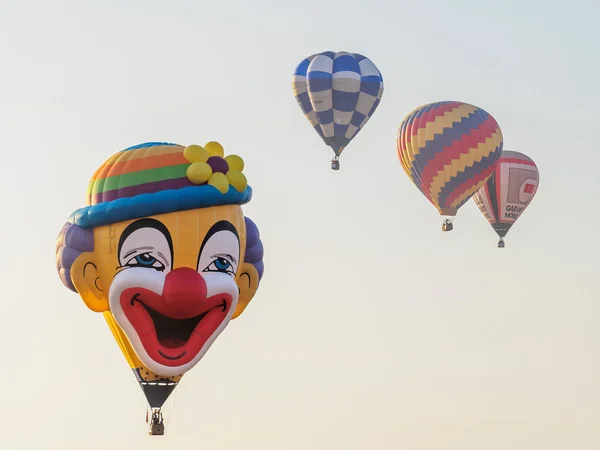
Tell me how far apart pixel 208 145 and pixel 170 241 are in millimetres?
1907

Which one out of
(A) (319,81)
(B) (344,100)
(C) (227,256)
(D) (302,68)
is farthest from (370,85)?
(C) (227,256)

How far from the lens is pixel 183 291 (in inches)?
1213

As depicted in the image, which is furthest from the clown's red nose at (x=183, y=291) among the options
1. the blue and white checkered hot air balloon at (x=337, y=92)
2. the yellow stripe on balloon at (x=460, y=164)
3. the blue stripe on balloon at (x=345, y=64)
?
the yellow stripe on balloon at (x=460, y=164)

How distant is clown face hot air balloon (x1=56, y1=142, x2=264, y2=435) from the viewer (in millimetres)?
30906

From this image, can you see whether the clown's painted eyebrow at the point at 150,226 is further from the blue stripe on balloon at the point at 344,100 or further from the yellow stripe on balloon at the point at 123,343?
the blue stripe on balloon at the point at 344,100

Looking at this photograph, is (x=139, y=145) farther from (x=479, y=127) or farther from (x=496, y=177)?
(x=496, y=177)

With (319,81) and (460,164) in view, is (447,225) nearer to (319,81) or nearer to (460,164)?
(460,164)

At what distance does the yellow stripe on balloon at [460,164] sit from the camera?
4853cm

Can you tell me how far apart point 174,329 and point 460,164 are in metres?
18.4

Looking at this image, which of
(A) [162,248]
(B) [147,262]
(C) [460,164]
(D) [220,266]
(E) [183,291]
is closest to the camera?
(E) [183,291]

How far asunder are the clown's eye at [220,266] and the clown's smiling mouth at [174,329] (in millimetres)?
549

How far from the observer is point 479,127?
48938 millimetres

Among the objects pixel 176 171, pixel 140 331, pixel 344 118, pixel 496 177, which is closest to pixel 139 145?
pixel 176 171

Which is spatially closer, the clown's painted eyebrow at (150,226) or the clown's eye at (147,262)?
the clown's painted eyebrow at (150,226)
